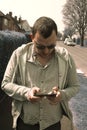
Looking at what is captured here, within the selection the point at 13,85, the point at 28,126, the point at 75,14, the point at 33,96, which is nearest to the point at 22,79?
the point at 13,85

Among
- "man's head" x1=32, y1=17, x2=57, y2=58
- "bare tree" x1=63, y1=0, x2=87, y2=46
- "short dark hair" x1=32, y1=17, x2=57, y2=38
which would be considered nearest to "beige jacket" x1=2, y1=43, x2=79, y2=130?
A: "man's head" x1=32, y1=17, x2=57, y2=58

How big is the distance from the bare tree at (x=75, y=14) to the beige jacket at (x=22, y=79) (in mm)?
76266

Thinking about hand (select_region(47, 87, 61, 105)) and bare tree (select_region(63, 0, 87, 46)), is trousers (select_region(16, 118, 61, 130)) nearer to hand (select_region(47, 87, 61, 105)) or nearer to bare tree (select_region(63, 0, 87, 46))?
hand (select_region(47, 87, 61, 105))

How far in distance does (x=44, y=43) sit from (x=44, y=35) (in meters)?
0.08

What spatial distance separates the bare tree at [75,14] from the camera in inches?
3093

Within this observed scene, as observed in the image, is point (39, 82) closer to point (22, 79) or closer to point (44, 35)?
point (22, 79)

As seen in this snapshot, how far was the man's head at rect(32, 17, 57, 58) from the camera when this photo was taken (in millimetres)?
→ 2910

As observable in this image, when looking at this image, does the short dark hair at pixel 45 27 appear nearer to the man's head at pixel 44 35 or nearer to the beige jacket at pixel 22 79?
the man's head at pixel 44 35

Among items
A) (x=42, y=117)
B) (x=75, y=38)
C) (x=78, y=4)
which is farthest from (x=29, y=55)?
(x=75, y=38)

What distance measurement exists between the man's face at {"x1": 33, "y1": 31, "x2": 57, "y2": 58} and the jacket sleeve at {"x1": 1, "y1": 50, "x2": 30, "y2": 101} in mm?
246

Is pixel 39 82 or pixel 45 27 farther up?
pixel 45 27

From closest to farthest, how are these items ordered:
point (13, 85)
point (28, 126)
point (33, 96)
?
1. point (33, 96)
2. point (13, 85)
3. point (28, 126)

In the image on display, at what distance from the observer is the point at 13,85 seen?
3.04 m

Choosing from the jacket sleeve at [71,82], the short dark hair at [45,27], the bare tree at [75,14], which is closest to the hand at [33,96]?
the jacket sleeve at [71,82]
